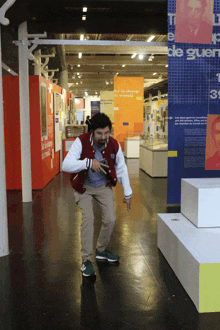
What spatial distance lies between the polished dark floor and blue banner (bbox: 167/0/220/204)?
1145mm

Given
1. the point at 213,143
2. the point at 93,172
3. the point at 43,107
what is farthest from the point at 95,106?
the point at 93,172

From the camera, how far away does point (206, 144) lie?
526 cm

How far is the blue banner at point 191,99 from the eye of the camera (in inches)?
207

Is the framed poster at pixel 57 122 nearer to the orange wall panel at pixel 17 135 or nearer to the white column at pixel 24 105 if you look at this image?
the orange wall panel at pixel 17 135

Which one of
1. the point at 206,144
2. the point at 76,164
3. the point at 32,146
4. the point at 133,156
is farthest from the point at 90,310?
the point at 133,156

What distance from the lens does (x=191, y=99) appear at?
5.34 metres

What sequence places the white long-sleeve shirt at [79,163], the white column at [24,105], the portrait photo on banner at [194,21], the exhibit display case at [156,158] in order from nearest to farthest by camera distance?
the white long-sleeve shirt at [79,163] < the portrait photo on banner at [194,21] < the white column at [24,105] < the exhibit display case at [156,158]

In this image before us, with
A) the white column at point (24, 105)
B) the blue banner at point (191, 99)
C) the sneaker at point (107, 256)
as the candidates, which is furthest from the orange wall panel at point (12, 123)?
the sneaker at point (107, 256)

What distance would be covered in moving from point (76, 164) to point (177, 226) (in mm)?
1280

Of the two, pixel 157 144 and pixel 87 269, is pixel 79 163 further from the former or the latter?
pixel 157 144

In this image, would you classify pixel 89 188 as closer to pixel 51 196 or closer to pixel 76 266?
pixel 76 266

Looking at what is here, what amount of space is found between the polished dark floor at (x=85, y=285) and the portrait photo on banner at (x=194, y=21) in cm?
284

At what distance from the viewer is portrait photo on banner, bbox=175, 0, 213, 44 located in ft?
16.5

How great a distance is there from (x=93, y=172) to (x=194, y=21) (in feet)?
10.4
